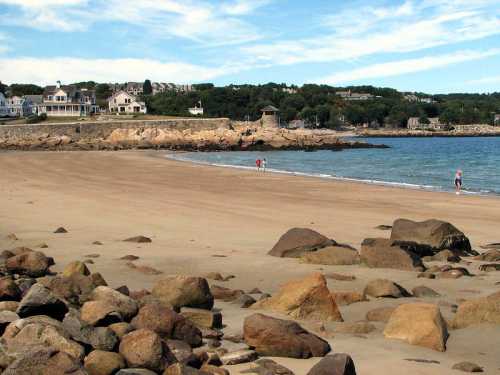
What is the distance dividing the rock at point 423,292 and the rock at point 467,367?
9.14ft

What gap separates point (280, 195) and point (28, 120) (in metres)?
89.9

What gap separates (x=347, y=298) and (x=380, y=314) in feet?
2.61

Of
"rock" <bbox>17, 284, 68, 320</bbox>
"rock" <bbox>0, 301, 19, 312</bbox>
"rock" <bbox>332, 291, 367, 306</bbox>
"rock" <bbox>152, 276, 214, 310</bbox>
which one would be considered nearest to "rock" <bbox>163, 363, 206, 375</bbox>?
"rock" <bbox>17, 284, 68, 320</bbox>

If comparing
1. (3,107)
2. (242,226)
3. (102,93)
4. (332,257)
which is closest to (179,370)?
(332,257)

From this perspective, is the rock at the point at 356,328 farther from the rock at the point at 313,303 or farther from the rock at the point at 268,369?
the rock at the point at 268,369

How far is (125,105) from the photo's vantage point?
434 ft

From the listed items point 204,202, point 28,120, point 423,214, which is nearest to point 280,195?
point 204,202

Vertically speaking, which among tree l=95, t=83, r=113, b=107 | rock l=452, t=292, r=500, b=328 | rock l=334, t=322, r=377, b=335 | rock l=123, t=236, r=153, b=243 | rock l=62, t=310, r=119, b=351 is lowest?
rock l=123, t=236, r=153, b=243

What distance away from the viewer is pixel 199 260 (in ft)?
37.1

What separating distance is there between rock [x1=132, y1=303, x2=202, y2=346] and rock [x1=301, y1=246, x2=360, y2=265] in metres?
4.65

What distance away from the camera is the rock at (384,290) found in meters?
8.27

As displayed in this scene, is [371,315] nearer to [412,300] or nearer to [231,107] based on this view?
[412,300]

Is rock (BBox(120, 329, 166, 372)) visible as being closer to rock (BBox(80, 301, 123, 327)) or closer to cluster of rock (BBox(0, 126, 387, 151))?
rock (BBox(80, 301, 123, 327))

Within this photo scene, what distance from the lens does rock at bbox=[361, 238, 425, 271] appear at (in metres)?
10.3
